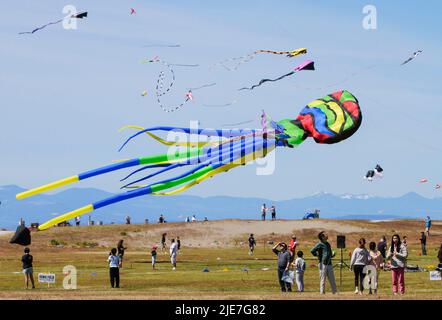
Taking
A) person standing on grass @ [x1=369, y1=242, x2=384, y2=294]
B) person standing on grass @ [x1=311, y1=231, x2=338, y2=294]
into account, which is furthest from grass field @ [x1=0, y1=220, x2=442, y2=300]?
person standing on grass @ [x1=311, y1=231, x2=338, y2=294]

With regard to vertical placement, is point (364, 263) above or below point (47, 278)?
above

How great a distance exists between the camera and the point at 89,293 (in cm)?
3753

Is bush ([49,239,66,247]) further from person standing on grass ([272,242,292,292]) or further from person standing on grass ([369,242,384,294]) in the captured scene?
person standing on grass ([369,242,384,294])

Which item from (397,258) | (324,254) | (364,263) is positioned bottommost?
(364,263)

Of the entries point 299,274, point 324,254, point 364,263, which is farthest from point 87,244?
point 364,263

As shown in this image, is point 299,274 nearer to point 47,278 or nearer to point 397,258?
point 397,258

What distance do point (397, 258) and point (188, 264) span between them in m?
29.5

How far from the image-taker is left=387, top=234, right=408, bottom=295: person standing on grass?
1398 inches

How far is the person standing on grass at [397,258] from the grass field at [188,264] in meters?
0.68

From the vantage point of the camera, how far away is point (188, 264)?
210ft

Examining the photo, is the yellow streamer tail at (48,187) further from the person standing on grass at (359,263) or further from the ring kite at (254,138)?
the person standing on grass at (359,263)

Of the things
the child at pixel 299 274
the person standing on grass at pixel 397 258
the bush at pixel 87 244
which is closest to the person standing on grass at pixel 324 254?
the person standing on grass at pixel 397 258

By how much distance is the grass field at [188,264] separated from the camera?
3822cm

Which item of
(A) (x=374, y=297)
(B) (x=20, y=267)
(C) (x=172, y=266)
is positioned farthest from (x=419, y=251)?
(A) (x=374, y=297)
